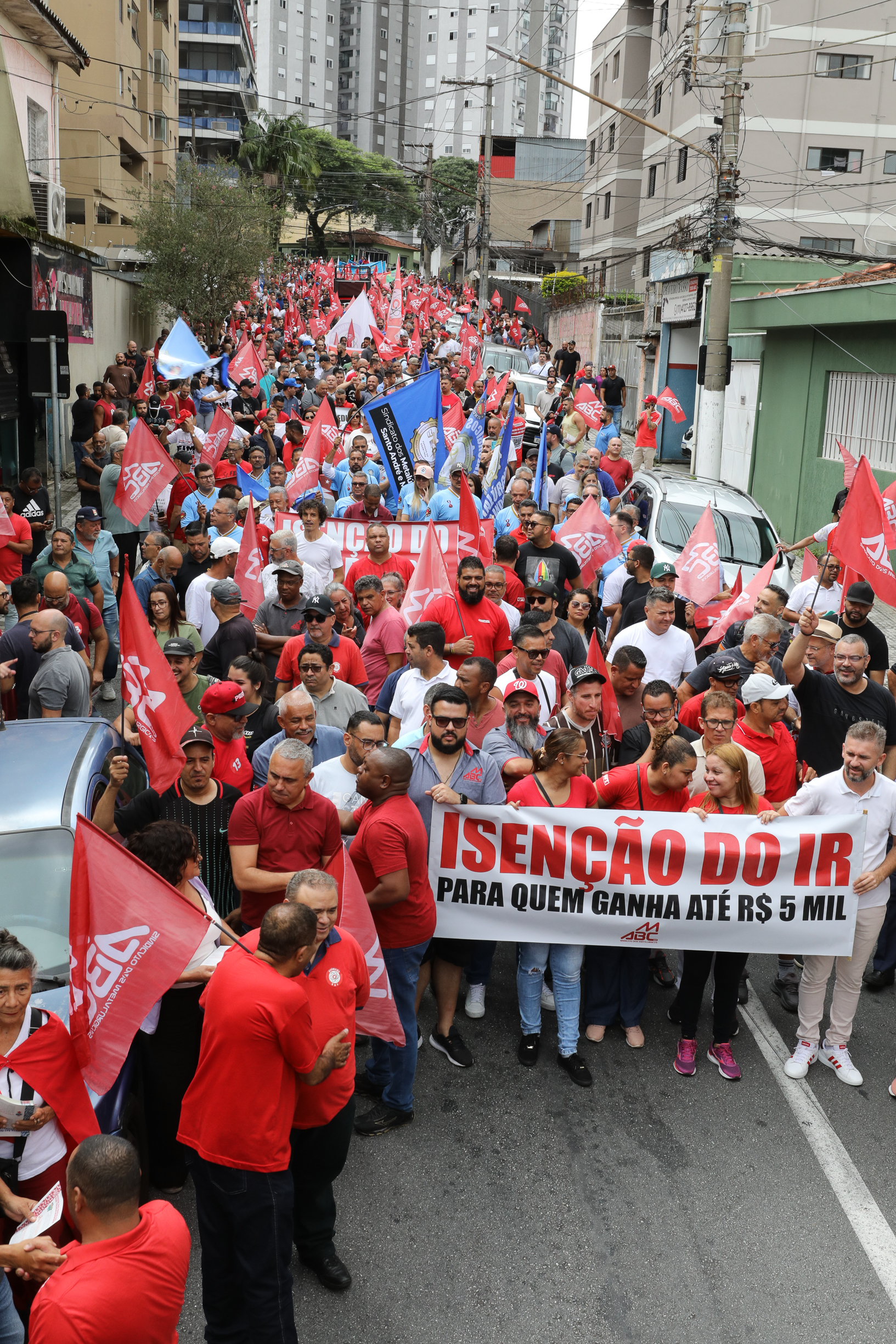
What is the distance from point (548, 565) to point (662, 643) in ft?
5.89

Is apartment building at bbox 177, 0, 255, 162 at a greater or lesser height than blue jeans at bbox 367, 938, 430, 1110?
greater

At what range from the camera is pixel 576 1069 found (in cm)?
596

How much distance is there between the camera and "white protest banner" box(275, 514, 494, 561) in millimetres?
10555

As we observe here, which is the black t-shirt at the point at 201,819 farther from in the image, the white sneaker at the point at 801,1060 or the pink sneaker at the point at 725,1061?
the white sneaker at the point at 801,1060

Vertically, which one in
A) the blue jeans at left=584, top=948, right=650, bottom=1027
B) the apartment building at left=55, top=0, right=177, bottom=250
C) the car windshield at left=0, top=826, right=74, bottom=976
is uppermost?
the apartment building at left=55, top=0, right=177, bottom=250

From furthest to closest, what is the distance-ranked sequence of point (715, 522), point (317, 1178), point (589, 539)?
point (715, 522) < point (589, 539) < point (317, 1178)

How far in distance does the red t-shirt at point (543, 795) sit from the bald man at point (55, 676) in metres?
2.99

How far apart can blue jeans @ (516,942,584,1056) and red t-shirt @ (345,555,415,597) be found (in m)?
3.91

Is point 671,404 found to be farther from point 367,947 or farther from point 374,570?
point 367,947

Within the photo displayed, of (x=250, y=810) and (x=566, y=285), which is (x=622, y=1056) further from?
(x=566, y=285)

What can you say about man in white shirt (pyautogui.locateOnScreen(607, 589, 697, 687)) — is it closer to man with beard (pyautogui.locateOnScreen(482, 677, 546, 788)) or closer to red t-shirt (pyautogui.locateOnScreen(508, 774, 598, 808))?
man with beard (pyautogui.locateOnScreen(482, 677, 546, 788))

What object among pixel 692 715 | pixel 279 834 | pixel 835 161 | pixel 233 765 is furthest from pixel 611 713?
pixel 835 161

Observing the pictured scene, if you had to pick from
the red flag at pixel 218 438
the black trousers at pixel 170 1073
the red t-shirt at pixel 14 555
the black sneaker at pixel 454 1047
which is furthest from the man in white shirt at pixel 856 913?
the red flag at pixel 218 438

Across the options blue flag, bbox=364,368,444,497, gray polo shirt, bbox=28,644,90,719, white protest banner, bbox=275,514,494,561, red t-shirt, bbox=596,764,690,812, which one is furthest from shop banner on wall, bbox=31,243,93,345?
red t-shirt, bbox=596,764,690,812
